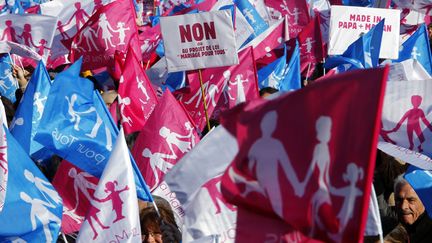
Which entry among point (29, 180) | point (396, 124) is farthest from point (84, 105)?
point (396, 124)

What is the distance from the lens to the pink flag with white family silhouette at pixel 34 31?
1102 centimetres

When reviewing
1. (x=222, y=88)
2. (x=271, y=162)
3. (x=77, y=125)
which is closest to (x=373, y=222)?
(x=271, y=162)

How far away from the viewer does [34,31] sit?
36.3 ft

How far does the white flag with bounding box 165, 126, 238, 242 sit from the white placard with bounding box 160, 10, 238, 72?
3.10 meters

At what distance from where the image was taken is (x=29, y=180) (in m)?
6.06

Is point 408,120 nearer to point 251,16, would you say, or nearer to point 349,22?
point 349,22

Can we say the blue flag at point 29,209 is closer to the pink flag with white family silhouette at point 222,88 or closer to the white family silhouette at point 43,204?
the white family silhouette at point 43,204

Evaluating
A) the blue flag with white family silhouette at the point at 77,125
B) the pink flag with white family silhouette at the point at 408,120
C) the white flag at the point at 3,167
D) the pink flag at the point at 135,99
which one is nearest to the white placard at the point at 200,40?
the pink flag at the point at 135,99

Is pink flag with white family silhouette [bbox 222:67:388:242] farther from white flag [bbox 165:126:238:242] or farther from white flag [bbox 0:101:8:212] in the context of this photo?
white flag [bbox 0:101:8:212]

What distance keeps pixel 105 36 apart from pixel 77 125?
3.41 metres

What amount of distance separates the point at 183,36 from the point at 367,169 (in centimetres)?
498

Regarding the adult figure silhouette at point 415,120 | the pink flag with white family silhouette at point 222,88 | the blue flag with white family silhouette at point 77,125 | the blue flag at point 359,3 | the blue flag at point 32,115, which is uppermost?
the adult figure silhouette at point 415,120

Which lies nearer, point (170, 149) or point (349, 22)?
point (170, 149)

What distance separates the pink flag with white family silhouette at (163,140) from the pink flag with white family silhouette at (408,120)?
4.84ft
